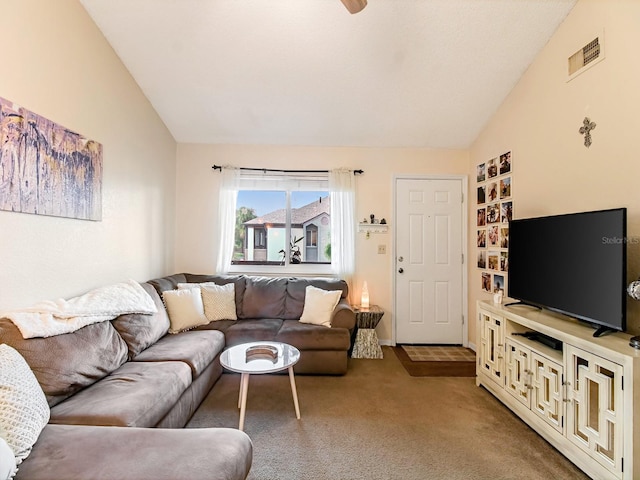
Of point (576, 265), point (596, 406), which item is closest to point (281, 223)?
point (576, 265)

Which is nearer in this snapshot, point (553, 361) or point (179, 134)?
point (553, 361)

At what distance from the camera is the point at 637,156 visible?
1.86 metres

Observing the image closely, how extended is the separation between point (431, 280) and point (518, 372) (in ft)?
5.59

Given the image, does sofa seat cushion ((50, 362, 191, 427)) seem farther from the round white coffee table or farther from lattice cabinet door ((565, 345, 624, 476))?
lattice cabinet door ((565, 345, 624, 476))

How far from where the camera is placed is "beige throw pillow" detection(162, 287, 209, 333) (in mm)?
2889

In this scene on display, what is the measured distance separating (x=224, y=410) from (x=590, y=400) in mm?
2261

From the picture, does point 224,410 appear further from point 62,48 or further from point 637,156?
point 637,156

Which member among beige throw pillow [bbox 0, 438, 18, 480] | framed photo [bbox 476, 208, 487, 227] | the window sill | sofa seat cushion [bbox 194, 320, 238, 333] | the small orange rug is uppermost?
framed photo [bbox 476, 208, 487, 227]

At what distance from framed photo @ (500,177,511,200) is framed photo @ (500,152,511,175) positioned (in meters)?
0.08

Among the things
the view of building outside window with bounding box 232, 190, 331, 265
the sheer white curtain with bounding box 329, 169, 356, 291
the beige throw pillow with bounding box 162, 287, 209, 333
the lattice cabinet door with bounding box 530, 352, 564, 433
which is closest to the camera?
the lattice cabinet door with bounding box 530, 352, 564, 433

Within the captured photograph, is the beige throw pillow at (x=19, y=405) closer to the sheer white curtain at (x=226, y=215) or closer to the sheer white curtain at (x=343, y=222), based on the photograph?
the sheer white curtain at (x=226, y=215)

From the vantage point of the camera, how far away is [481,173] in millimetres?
3637

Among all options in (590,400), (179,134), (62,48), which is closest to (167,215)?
(179,134)

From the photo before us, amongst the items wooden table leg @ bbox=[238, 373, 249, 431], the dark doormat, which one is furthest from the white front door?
wooden table leg @ bbox=[238, 373, 249, 431]
